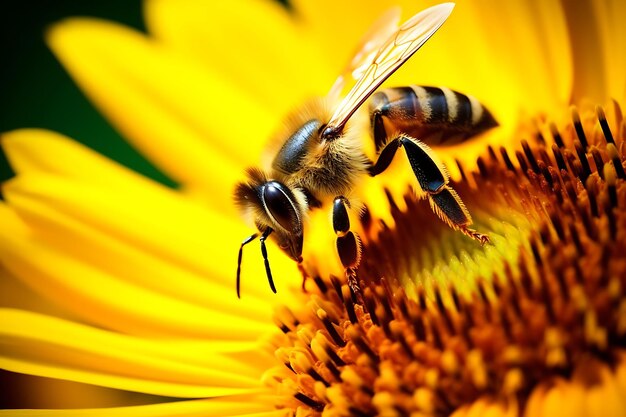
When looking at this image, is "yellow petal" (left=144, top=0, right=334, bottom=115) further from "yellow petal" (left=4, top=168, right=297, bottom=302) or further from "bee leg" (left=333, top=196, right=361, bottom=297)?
"bee leg" (left=333, top=196, right=361, bottom=297)

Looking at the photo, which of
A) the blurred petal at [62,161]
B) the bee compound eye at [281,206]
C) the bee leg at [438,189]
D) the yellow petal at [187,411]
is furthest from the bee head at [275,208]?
the blurred petal at [62,161]

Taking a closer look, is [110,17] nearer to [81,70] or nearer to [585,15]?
[81,70]

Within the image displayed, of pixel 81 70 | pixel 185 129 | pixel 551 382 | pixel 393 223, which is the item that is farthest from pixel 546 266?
pixel 81 70

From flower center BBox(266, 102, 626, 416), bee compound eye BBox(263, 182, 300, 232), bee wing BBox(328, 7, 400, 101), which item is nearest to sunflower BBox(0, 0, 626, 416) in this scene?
flower center BBox(266, 102, 626, 416)

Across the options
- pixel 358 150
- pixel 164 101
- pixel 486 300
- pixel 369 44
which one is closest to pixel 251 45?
pixel 164 101

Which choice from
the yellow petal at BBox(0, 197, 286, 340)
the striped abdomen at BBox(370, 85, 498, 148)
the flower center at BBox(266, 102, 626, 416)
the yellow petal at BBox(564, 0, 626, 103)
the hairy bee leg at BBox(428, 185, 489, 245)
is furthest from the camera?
the yellow petal at BBox(564, 0, 626, 103)

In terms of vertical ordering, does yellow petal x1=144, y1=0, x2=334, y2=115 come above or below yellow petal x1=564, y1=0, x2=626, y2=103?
above

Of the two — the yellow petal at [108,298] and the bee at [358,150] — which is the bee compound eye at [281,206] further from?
the yellow petal at [108,298]
